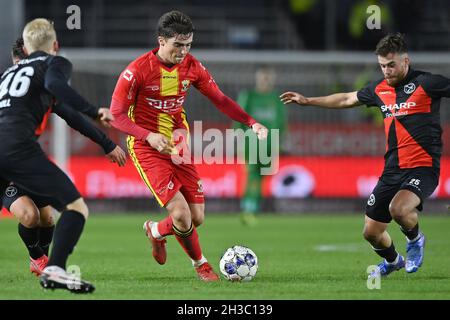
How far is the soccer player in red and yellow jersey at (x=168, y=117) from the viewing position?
24.9 feet

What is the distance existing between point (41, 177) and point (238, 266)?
192 centimetres

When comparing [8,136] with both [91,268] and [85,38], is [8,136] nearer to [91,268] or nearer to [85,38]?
[91,268]

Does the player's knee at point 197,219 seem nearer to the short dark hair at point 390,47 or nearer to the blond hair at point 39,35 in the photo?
the short dark hair at point 390,47

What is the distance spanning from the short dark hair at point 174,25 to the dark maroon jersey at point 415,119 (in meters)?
1.76

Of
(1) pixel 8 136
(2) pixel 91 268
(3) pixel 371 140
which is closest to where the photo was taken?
(1) pixel 8 136

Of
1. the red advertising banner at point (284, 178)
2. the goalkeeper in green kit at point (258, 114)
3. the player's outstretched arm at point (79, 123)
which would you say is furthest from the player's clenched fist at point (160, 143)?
the red advertising banner at point (284, 178)

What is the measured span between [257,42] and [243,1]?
1.53 m

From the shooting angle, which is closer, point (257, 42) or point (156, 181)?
point (156, 181)

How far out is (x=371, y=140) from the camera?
1677cm

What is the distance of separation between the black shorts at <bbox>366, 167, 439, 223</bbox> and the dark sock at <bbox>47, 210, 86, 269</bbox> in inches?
106

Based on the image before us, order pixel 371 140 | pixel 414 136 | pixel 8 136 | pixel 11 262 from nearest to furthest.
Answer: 1. pixel 8 136
2. pixel 414 136
3. pixel 11 262
4. pixel 371 140

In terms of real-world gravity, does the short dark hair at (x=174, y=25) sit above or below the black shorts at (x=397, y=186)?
above

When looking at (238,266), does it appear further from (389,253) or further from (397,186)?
(397,186)
